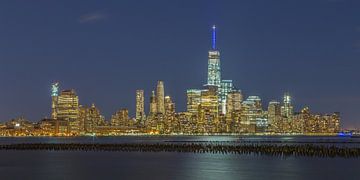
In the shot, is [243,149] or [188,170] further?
[243,149]

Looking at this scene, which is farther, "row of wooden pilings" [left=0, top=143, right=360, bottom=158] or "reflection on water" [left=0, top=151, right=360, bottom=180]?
"row of wooden pilings" [left=0, top=143, right=360, bottom=158]

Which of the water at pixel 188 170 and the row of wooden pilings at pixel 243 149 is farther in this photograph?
the row of wooden pilings at pixel 243 149

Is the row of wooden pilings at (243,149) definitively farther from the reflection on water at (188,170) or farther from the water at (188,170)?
the reflection on water at (188,170)

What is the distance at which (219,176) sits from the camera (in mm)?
63250

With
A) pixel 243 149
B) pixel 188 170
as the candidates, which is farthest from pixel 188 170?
pixel 243 149

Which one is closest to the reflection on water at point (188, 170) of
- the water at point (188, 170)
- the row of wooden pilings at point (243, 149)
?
the water at point (188, 170)

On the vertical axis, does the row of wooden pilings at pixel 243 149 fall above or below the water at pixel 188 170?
above

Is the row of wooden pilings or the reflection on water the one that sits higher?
the row of wooden pilings

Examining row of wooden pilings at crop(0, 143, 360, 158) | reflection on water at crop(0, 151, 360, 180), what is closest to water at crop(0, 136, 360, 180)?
→ reflection on water at crop(0, 151, 360, 180)

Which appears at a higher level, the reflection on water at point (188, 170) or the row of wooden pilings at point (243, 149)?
the row of wooden pilings at point (243, 149)

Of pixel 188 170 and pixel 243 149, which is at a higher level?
pixel 243 149

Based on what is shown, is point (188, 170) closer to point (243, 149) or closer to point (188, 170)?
point (188, 170)

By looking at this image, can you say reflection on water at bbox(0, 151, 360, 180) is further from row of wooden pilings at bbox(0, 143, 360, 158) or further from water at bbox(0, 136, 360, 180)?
row of wooden pilings at bbox(0, 143, 360, 158)

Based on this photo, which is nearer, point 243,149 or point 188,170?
point 188,170
